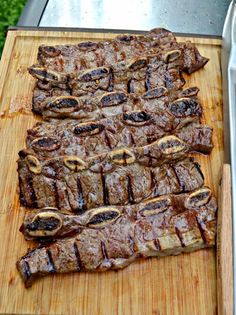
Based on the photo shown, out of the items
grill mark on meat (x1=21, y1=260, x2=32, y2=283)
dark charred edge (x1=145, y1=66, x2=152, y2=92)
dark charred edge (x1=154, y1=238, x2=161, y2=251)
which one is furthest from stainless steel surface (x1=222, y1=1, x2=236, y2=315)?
grill mark on meat (x1=21, y1=260, x2=32, y2=283)

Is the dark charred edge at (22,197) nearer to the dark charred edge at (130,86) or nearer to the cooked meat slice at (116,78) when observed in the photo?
the cooked meat slice at (116,78)

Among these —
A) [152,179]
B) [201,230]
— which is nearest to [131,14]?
[152,179]

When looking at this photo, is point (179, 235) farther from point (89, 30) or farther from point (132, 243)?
point (89, 30)

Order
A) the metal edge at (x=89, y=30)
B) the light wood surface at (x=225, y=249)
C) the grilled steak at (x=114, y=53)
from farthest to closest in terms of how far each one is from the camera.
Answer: the metal edge at (x=89, y=30), the grilled steak at (x=114, y=53), the light wood surface at (x=225, y=249)

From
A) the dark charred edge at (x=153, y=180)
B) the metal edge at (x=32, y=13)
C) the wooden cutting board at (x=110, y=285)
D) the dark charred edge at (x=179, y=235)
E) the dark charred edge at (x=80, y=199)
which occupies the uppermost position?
the metal edge at (x=32, y=13)

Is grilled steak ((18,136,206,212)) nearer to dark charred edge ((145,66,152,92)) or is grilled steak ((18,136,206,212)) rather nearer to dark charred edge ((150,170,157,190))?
dark charred edge ((150,170,157,190))

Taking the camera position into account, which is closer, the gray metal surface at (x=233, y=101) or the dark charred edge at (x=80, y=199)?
the gray metal surface at (x=233, y=101)

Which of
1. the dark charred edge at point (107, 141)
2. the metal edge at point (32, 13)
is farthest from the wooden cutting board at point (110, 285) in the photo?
the metal edge at point (32, 13)
